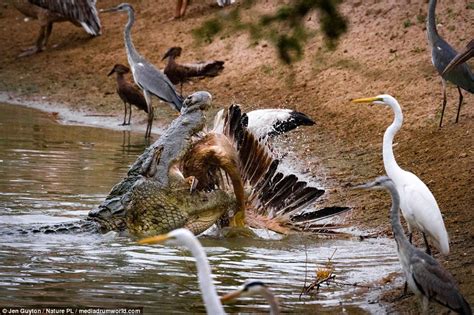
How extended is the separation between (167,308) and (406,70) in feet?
28.6

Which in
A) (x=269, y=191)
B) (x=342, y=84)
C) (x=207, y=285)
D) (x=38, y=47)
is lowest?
(x=38, y=47)

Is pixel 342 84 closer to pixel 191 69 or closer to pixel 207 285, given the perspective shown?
pixel 191 69

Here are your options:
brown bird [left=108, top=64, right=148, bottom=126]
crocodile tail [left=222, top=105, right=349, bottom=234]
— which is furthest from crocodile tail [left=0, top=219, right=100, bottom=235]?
brown bird [left=108, top=64, right=148, bottom=126]

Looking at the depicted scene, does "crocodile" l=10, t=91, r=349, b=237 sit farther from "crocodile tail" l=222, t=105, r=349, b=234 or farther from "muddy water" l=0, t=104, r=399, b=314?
"muddy water" l=0, t=104, r=399, b=314

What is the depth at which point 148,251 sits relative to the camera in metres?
8.94

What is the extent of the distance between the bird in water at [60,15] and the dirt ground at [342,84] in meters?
0.26

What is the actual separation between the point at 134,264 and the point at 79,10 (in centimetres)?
1374

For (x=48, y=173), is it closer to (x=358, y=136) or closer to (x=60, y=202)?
(x=60, y=202)

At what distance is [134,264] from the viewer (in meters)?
8.48

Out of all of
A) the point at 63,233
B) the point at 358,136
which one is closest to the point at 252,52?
the point at 358,136

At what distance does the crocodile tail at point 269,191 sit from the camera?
995 cm

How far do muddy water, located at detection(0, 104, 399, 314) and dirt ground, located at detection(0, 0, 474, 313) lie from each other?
55 centimetres

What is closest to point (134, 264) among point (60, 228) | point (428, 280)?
point (60, 228)

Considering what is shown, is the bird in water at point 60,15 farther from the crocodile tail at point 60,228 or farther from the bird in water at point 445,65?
the crocodile tail at point 60,228
